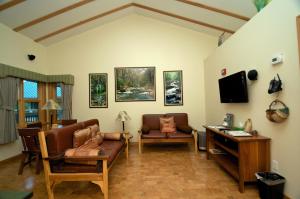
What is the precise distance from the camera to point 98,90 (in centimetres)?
494

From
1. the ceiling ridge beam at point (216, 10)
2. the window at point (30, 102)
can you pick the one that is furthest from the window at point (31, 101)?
the ceiling ridge beam at point (216, 10)

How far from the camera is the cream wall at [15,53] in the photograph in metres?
3.55

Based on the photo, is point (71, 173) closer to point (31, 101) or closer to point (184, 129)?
point (184, 129)

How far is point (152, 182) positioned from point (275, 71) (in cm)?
223

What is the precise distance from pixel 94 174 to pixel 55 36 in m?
4.09

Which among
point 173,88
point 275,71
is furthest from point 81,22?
point 275,71

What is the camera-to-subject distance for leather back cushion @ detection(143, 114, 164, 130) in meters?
4.62

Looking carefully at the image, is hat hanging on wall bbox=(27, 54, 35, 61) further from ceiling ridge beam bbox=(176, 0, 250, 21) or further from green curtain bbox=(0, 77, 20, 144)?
ceiling ridge beam bbox=(176, 0, 250, 21)

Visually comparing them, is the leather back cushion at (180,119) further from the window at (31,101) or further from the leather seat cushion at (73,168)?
the window at (31,101)

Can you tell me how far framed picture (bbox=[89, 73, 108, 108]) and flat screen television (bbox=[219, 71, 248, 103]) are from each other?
3127 mm

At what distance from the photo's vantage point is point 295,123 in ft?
6.04

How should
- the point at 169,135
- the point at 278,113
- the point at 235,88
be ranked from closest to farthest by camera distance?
the point at 278,113 < the point at 235,88 < the point at 169,135

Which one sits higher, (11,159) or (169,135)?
(169,135)

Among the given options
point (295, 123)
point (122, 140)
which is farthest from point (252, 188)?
point (122, 140)
